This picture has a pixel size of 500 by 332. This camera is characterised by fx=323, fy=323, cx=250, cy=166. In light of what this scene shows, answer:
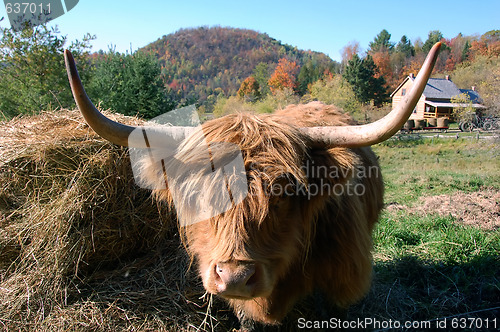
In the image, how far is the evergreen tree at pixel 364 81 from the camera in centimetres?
5138

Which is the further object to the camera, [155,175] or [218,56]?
[218,56]

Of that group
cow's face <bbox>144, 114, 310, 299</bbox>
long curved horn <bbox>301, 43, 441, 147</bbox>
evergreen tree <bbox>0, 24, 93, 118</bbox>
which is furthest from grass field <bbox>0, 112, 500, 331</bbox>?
evergreen tree <bbox>0, 24, 93, 118</bbox>

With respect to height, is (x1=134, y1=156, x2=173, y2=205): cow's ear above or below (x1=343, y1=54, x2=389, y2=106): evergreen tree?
below

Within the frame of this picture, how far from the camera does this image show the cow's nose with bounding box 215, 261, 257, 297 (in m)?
1.76

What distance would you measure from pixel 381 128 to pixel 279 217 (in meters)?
0.82

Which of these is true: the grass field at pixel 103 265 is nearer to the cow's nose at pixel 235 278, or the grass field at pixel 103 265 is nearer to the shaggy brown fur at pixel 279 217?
the shaggy brown fur at pixel 279 217

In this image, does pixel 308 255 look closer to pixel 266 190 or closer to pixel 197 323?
pixel 266 190

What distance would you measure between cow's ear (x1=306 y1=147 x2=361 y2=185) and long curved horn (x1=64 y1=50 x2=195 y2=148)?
879 millimetres

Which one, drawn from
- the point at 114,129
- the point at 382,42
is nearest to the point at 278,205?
the point at 114,129

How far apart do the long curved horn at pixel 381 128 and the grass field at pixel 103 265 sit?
1.65m

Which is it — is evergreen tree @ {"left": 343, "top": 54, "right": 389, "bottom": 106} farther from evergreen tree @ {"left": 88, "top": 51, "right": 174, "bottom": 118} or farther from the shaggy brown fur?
the shaggy brown fur

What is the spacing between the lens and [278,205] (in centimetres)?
206

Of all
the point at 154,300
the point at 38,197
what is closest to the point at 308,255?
the point at 154,300

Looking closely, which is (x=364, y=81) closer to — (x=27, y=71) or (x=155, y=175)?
(x=27, y=71)
